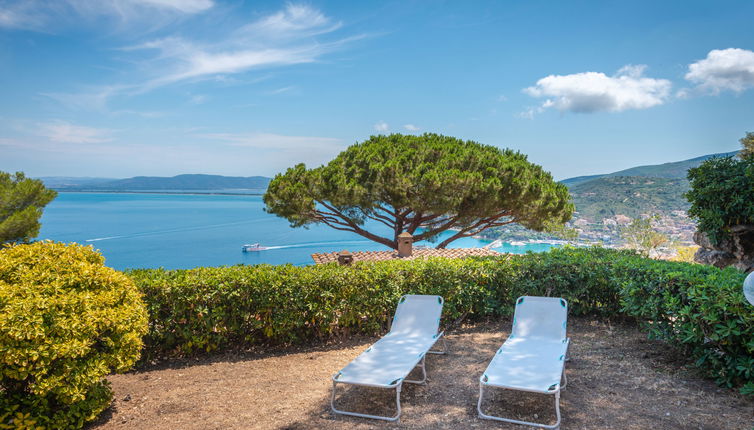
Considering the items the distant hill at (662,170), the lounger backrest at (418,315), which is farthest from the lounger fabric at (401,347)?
the distant hill at (662,170)

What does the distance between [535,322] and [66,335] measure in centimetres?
435

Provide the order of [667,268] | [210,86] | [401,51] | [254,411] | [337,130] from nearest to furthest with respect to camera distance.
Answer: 1. [254,411]
2. [667,268]
3. [401,51]
4. [337,130]
5. [210,86]

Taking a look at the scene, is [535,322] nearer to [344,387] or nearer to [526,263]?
[526,263]

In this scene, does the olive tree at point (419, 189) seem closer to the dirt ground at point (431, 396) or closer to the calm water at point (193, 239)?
the dirt ground at point (431, 396)

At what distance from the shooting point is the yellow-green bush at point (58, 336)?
2830 millimetres

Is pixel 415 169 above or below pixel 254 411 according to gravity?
above

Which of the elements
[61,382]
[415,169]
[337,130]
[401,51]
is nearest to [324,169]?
[415,169]

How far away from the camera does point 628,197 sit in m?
23.9

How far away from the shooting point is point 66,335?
116 inches

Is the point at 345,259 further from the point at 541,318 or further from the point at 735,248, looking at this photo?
the point at 735,248

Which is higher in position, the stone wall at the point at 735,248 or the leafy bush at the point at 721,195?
the leafy bush at the point at 721,195

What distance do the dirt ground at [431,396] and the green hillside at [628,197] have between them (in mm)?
16626

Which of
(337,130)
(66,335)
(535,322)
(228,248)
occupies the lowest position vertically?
(228,248)

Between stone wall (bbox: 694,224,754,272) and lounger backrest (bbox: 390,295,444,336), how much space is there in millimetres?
4222
